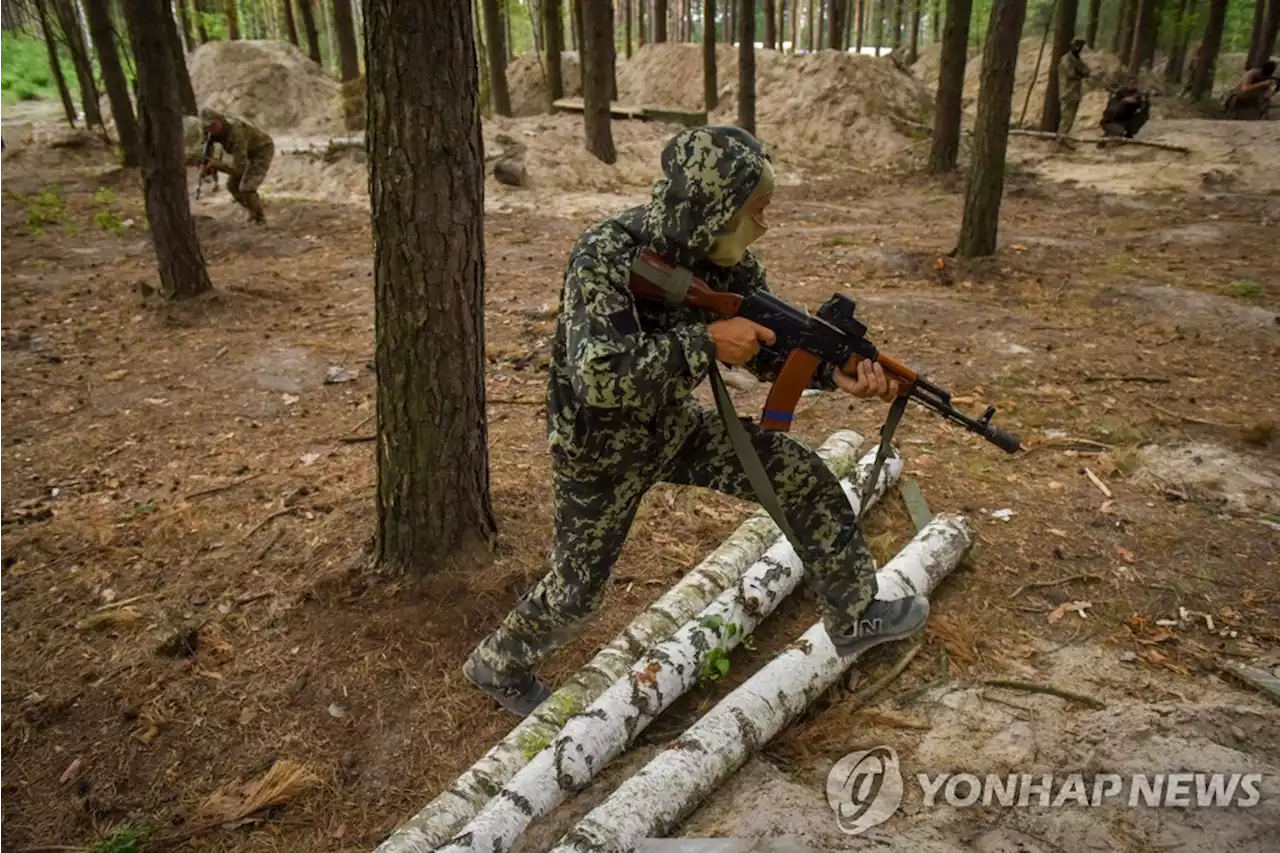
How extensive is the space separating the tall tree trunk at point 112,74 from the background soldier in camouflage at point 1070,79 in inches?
665

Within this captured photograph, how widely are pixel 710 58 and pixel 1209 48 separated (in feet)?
39.5

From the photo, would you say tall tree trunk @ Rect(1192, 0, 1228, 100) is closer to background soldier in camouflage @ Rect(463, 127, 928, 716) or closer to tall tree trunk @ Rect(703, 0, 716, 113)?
tall tree trunk @ Rect(703, 0, 716, 113)

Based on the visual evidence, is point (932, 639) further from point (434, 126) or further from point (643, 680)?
point (434, 126)

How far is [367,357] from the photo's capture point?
7098 millimetres

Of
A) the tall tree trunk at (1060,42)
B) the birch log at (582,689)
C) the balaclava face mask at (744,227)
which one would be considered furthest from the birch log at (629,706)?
the tall tree trunk at (1060,42)

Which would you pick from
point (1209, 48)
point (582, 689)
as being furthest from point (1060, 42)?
point (582, 689)

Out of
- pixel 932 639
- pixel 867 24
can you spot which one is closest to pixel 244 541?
pixel 932 639

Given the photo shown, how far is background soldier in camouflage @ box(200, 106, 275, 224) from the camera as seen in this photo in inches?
Answer: 425

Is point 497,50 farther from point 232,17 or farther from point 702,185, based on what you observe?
point 702,185

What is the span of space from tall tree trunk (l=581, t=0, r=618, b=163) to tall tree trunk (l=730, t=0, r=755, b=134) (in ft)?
8.25

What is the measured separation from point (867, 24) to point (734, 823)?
248ft

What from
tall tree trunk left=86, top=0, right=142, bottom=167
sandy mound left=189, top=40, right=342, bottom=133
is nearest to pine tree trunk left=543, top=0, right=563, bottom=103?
sandy mound left=189, top=40, right=342, bottom=133

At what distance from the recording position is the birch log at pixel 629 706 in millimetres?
2609

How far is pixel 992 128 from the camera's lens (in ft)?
28.1
